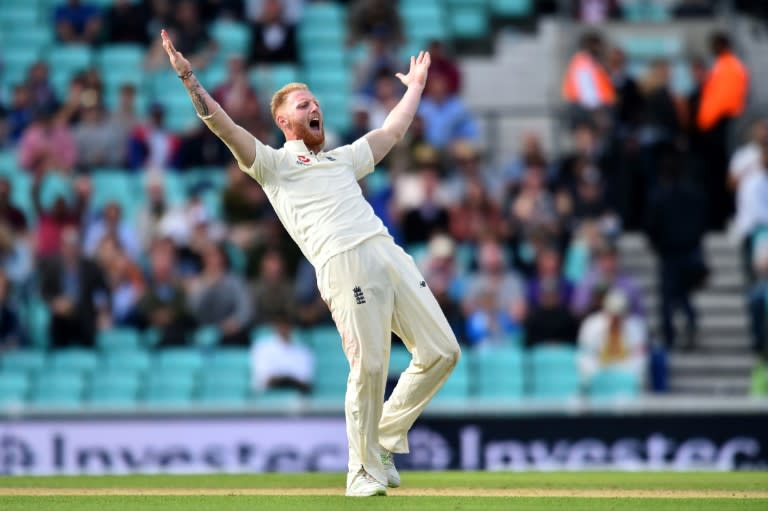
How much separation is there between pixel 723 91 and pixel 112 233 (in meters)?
6.64

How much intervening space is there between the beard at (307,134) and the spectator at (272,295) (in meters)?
6.46

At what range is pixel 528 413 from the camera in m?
14.2

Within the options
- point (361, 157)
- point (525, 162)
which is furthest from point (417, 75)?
point (525, 162)

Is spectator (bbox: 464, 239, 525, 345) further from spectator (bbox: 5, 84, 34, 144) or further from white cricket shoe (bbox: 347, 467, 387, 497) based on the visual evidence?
white cricket shoe (bbox: 347, 467, 387, 497)

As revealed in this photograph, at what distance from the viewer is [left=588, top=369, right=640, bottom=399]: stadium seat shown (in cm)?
1504

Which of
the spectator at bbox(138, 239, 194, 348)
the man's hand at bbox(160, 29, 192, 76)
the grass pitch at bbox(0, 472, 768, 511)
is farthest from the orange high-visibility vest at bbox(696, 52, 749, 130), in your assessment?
the man's hand at bbox(160, 29, 192, 76)

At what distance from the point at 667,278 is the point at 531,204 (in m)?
1.55

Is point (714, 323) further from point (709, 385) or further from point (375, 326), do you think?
point (375, 326)

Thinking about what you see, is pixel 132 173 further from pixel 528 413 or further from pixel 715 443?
pixel 715 443

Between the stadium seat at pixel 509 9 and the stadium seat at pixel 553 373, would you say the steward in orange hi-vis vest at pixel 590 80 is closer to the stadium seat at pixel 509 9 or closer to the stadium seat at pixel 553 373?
the stadium seat at pixel 509 9

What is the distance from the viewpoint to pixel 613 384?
1508 cm

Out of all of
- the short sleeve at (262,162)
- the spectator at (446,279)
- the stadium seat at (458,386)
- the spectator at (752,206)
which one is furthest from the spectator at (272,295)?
the short sleeve at (262,162)

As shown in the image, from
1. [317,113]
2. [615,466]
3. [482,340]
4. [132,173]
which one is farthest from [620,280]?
[317,113]

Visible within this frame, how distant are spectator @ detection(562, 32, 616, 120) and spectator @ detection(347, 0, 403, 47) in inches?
85.8
